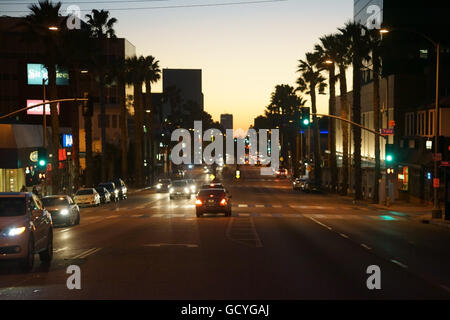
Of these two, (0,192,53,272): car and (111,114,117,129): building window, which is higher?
(111,114,117,129): building window

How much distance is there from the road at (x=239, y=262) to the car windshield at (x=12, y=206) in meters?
1.40

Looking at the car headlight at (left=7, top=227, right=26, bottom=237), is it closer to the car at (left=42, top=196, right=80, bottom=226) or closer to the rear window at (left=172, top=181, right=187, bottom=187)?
the car at (left=42, top=196, right=80, bottom=226)

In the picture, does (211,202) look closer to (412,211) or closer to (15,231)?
(412,211)

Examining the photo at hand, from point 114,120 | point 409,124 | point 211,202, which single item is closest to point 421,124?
point 409,124

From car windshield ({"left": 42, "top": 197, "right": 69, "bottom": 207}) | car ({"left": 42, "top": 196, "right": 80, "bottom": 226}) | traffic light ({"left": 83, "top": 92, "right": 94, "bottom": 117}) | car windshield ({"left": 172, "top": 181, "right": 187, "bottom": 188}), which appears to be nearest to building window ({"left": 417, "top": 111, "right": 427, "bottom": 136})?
car windshield ({"left": 172, "top": 181, "right": 187, "bottom": 188})

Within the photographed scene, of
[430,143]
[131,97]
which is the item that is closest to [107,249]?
[430,143]

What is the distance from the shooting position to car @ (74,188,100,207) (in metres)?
54.3

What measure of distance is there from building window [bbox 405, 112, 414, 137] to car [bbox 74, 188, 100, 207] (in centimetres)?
2730

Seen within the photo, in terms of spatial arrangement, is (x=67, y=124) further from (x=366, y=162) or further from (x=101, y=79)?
(x=366, y=162)

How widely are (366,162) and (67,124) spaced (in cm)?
4216

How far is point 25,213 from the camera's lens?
18234 mm

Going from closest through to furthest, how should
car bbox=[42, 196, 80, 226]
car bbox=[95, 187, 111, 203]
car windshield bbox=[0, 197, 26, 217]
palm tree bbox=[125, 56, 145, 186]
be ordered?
car windshield bbox=[0, 197, 26, 217] → car bbox=[42, 196, 80, 226] → car bbox=[95, 187, 111, 203] → palm tree bbox=[125, 56, 145, 186]

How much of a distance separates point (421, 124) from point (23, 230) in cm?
4721

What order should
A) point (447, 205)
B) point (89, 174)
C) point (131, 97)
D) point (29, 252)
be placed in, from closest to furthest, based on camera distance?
1. point (29, 252)
2. point (447, 205)
3. point (89, 174)
4. point (131, 97)
